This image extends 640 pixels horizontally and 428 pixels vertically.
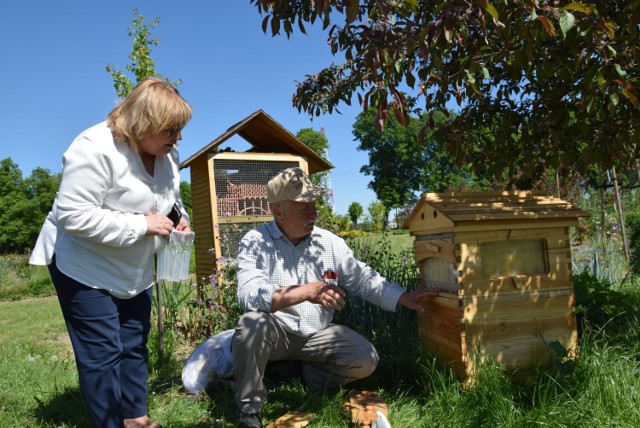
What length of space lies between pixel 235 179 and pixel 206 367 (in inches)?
147

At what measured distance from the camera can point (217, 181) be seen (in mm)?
6504

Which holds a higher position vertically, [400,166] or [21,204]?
[400,166]

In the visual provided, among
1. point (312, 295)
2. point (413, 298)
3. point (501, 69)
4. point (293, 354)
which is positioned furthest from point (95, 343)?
point (501, 69)

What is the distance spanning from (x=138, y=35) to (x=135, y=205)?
10.0 feet

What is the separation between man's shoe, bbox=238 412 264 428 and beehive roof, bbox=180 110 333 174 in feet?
14.0

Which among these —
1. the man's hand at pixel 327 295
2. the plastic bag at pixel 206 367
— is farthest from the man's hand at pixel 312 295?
the plastic bag at pixel 206 367

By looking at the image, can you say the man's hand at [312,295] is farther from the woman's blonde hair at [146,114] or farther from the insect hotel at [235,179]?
the insect hotel at [235,179]

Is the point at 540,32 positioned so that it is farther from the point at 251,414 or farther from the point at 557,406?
the point at 251,414

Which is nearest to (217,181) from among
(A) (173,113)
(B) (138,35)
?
(B) (138,35)

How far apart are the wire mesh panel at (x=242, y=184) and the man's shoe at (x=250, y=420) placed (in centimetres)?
394

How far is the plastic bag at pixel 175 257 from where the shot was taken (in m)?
2.62

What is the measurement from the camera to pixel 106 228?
84.7 inches

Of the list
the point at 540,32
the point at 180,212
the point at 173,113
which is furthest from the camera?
the point at 180,212

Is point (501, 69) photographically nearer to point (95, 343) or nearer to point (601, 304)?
point (601, 304)
